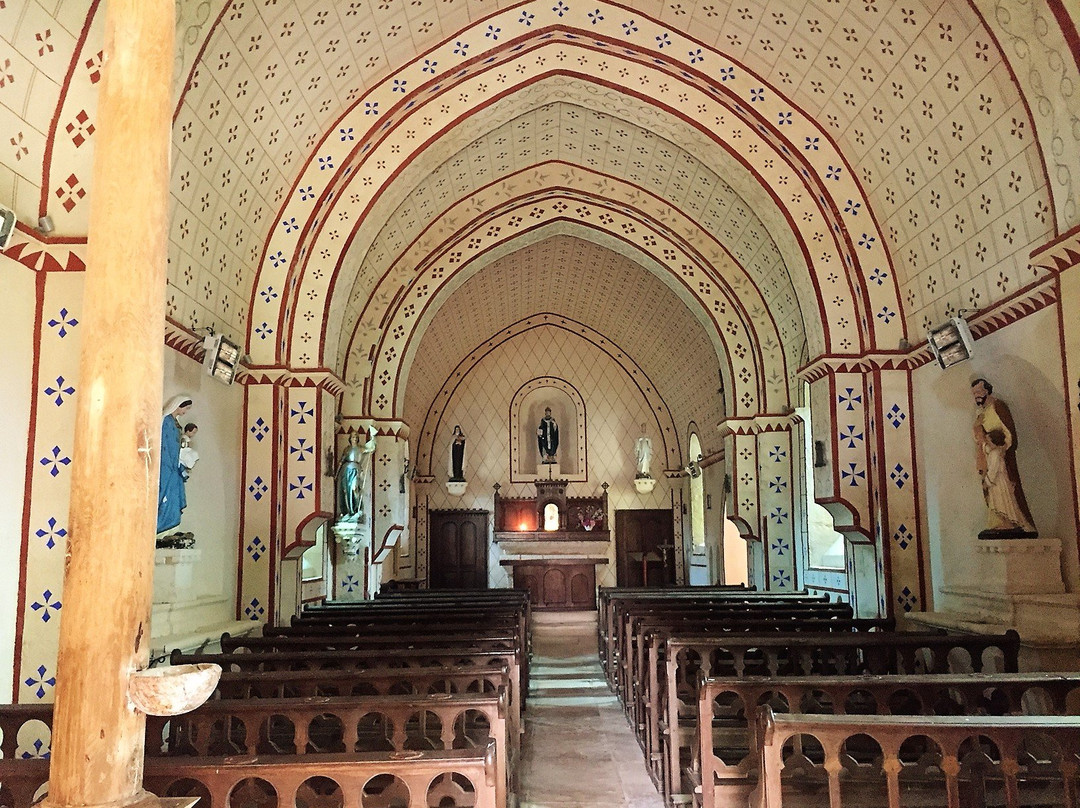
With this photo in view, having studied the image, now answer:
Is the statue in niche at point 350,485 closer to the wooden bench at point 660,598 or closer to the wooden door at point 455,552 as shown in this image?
Answer: the wooden bench at point 660,598

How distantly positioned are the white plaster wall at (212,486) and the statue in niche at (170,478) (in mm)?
700

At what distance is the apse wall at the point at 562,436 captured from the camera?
19.3m

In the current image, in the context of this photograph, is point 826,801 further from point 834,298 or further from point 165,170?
point 834,298

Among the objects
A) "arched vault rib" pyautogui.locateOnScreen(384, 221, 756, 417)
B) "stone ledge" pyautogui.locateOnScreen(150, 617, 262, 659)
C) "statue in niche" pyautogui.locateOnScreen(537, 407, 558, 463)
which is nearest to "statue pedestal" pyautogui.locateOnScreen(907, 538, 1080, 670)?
"stone ledge" pyautogui.locateOnScreen(150, 617, 262, 659)

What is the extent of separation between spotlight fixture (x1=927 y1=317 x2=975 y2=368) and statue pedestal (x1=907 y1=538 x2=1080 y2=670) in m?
1.67

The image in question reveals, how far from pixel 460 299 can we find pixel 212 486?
8581mm

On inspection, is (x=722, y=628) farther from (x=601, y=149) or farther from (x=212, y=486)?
(x=601, y=149)

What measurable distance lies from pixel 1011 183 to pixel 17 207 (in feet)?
23.4

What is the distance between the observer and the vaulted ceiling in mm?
6047

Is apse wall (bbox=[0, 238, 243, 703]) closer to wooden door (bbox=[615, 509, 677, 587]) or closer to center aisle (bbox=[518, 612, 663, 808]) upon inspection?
center aisle (bbox=[518, 612, 663, 808])

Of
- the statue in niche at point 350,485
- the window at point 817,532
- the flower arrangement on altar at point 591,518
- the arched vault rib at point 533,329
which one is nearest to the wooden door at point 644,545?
the flower arrangement on altar at point 591,518

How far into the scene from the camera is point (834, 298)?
30.6 feet

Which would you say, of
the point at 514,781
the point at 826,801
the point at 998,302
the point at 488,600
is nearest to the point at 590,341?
the point at 488,600

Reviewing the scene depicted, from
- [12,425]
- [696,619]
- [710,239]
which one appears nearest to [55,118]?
[12,425]
